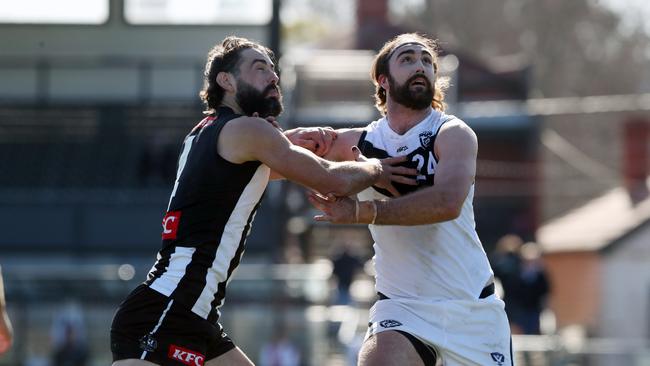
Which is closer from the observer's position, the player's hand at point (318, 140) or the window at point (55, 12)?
the player's hand at point (318, 140)

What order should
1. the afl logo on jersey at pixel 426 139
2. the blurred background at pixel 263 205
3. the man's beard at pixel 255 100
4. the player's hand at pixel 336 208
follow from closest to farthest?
the player's hand at pixel 336 208 < the man's beard at pixel 255 100 < the afl logo on jersey at pixel 426 139 < the blurred background at pixel 263 205

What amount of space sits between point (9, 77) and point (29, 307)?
7.48 m

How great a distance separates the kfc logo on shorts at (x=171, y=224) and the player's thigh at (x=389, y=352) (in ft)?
3.56

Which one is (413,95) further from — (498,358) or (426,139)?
(498,358)

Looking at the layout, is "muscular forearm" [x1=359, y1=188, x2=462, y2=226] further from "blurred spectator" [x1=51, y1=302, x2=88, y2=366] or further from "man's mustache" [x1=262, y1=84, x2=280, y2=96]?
"blurred spectator" [x1=51, y1=302, x2=88, y2=366]

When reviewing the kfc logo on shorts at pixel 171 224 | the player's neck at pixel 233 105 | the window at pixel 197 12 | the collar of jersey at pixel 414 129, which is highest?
the window at pixel 197 12

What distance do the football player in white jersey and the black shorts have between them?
77 centimetres

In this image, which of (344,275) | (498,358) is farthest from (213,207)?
(344,275)

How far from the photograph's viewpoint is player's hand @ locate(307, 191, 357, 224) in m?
6.46

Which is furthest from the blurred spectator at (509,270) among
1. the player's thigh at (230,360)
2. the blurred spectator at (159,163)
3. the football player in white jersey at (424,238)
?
the player's thigh at (230,360)

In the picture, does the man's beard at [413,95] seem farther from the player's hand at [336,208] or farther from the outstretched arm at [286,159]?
the player's hand at [336,208]

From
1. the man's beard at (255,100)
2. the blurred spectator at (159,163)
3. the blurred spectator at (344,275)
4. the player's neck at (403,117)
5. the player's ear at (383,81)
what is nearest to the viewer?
the man's beard at (255,100)

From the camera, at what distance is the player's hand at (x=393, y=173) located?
6684mm

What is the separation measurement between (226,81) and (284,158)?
507 millimetres
